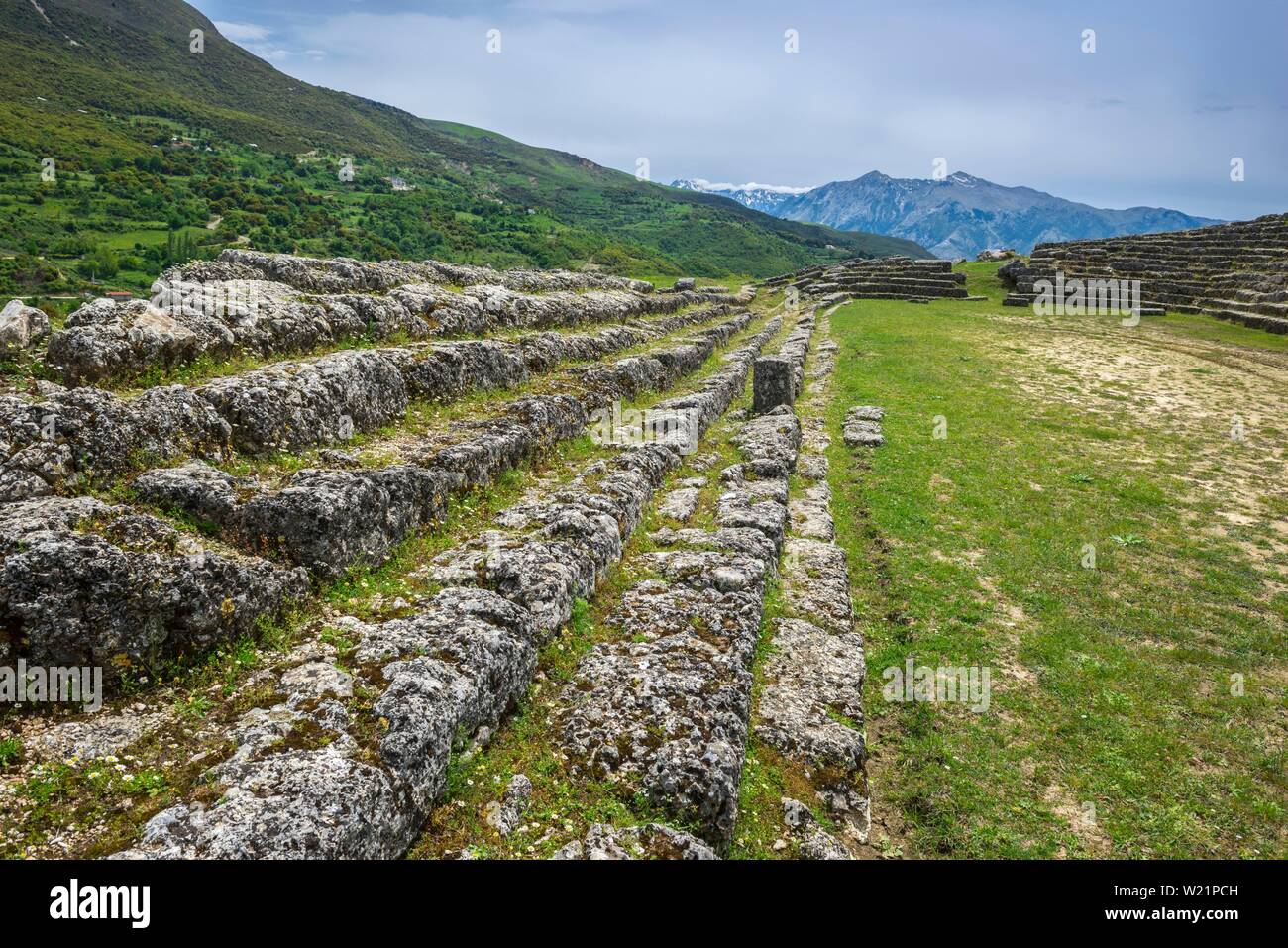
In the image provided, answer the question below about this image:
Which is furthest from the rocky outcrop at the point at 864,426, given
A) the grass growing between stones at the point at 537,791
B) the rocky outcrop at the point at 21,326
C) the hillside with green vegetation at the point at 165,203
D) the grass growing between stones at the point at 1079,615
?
the hillside with green vegetation at the point at 165,203

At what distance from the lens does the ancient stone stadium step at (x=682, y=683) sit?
676cm

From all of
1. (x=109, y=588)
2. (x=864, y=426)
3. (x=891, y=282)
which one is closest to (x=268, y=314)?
(x=109, y=588)

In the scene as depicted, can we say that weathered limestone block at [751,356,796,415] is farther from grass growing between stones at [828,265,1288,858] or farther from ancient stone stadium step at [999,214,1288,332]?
ancient stone stadium step at [999,214,1288,332]

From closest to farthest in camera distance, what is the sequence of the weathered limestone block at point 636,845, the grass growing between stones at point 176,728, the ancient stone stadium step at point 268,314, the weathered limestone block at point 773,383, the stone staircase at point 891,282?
the grass growing between stones at point 176,728, the weathered limestone block at point 636,845, the ancient stone stadium step at point 268,314, the weathered limestone block at point 773,383, the stone staircase at point 891,282

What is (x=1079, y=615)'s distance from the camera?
11.6 metres

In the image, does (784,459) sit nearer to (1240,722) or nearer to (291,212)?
(1240,722)

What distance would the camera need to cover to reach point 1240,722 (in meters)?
8.87

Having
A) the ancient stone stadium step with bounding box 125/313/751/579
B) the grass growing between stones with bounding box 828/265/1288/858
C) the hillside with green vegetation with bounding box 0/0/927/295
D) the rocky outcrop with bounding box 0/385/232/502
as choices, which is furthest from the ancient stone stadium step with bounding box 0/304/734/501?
the hillside with green vegetation with bounding box 0/0/927/295

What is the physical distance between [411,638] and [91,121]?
22447 cm

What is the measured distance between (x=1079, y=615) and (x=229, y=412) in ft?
49.8

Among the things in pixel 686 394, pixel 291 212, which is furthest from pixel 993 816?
pixel 291 212

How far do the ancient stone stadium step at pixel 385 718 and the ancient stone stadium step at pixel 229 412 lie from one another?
3588mm

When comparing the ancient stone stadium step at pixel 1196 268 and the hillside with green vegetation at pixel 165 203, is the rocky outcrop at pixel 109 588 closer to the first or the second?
the ancient stone stadium step at pixel 1196 268

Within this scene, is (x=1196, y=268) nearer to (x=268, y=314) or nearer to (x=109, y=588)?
(x=268, y=314)
